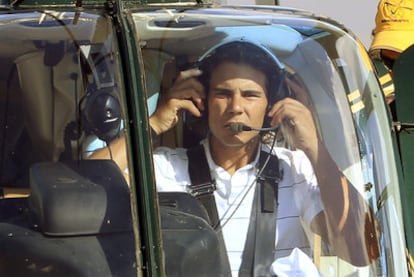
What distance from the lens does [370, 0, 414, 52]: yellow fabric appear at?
555 centimetres

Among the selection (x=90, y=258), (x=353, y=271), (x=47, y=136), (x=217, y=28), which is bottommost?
(x=353, y=271)

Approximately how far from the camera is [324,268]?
278 centimetres

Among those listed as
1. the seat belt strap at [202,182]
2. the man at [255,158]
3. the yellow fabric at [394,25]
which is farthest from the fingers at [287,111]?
the yellow fabric at [394,25]

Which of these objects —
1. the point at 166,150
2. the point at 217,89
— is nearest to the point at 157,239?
the point at 166,150

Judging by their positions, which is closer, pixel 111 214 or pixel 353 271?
pixel 111 214

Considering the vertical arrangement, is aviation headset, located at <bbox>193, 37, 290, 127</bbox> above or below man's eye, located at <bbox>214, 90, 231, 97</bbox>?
above

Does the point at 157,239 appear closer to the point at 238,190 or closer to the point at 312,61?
the point at 238,190

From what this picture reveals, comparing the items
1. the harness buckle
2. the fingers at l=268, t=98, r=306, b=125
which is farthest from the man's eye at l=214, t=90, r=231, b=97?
the harness buckle

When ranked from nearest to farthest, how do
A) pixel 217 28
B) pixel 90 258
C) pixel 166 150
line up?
pixel 90 258
pixel 166 150
pixel 217 28

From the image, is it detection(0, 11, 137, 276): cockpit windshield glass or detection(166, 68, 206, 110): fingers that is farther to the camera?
detection(166, 68, 206, 110): fingers

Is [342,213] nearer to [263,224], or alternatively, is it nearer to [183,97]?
[263,224]

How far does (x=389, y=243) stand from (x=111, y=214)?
843 millimetres

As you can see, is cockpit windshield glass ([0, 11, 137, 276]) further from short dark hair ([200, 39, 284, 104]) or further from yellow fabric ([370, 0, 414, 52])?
yellow fabric ([370, 0, 414, 52])

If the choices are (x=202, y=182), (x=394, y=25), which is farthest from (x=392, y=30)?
(x=202, y=182)
